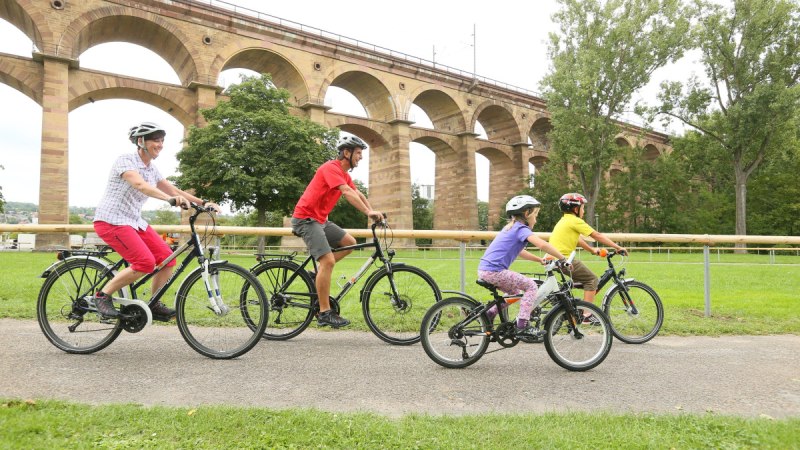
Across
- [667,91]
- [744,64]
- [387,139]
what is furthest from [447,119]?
[744,64]

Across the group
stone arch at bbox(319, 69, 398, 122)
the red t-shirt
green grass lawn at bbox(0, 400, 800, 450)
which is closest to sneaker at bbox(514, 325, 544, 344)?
green grass lawn at bbox(0, 400, 800, 450)

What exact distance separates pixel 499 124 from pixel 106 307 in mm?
42250

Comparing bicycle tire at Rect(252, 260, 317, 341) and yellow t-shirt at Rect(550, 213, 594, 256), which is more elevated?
yellow t-shirt at Rect(550, 213, 594, 256)

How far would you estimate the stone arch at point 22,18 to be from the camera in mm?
22953

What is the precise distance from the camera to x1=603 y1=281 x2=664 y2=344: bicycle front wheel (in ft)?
17.0

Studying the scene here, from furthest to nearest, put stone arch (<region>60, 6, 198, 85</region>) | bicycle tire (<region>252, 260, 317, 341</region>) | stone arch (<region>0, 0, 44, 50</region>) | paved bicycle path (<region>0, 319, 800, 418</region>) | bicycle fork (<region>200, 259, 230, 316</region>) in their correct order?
stone arch (<region>60, 6, 198, 85</region>) → stone arch (<region>0, 0, 44, 50</region>) → bicycle tire (<region>252, 260, 317, 341</region>) → bicycle fork (<region>200, 259, 230, 316</region>) → paved bicycle path (<region>0, 319, 800, 418</region>)

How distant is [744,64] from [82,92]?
36.8 m

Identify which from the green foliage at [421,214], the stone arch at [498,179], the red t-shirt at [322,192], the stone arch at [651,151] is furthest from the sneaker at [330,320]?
the stone arch at [651,151]

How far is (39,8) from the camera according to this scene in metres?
23.0

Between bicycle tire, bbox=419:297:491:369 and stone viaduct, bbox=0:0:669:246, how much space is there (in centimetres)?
2425

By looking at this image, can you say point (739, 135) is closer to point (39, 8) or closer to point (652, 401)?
point (652, 401)

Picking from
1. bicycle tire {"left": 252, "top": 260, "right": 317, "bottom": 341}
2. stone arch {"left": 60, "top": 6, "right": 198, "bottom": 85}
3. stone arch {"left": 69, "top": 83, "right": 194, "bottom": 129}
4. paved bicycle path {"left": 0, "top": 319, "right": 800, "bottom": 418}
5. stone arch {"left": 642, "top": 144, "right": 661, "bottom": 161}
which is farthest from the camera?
stone arch {"left": 642, "top": 144, "right": 661, "bottom": 161}

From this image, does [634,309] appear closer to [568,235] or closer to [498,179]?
[568,235]

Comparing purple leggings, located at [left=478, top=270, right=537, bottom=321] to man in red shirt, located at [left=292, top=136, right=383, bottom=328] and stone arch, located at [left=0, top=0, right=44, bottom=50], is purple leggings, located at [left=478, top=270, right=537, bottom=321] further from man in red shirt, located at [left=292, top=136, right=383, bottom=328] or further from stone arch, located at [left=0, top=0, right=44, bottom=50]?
stone arch, located at [left=0, top=0, right=44, bottom=50]
